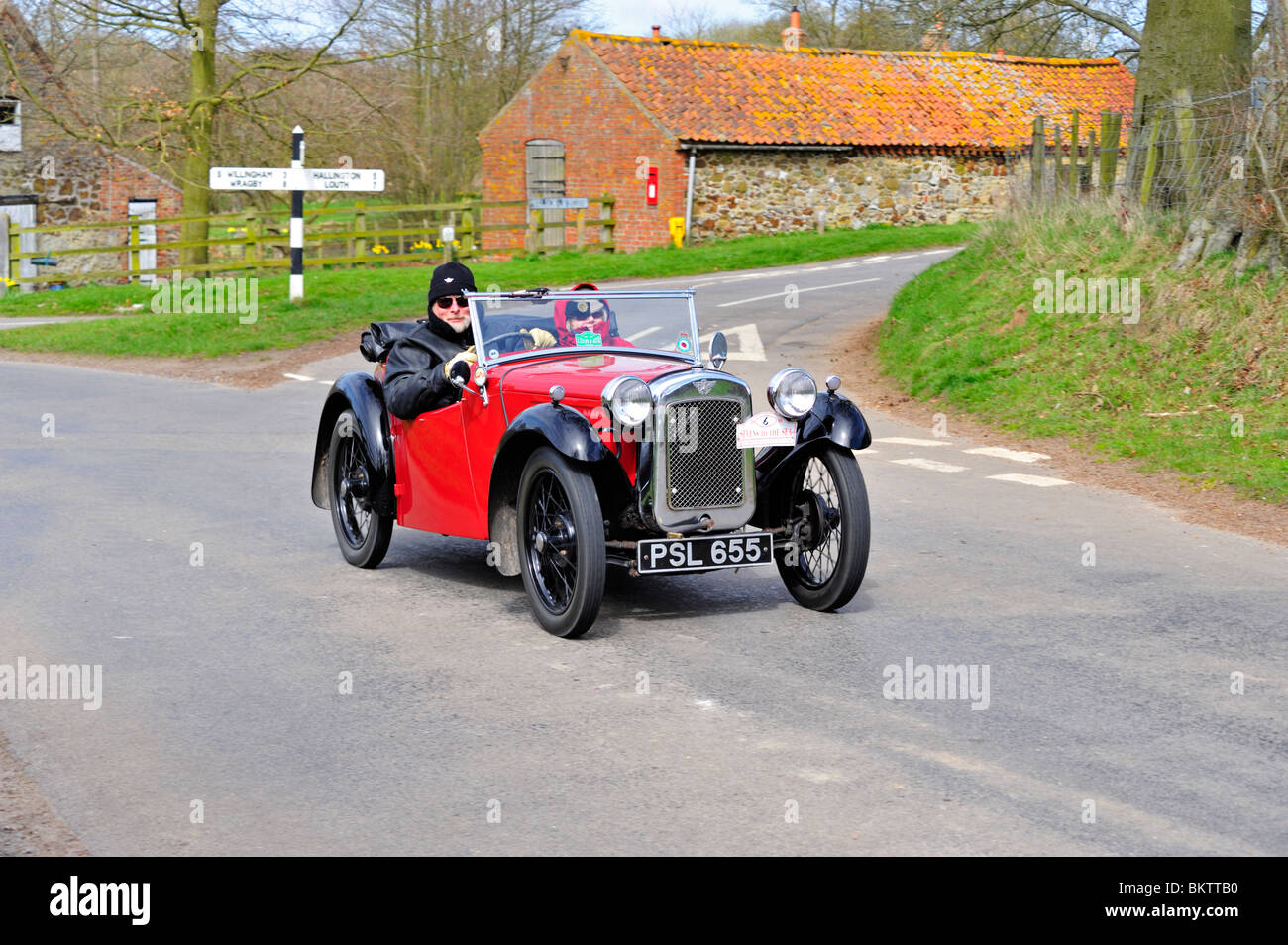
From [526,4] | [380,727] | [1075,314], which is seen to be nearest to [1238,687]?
[380,727]

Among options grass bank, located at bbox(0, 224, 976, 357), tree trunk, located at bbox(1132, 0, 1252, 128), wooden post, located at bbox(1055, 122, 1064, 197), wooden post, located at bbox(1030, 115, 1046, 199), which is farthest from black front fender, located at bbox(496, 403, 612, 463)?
grass bank, located at bbox(0, 224, 976, 357)

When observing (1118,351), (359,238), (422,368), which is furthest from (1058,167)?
(359,238)

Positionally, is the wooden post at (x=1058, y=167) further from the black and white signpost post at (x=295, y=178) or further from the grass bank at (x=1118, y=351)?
the black and white signpost post at (x=295, y=178)

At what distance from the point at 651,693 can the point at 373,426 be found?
10.6ft

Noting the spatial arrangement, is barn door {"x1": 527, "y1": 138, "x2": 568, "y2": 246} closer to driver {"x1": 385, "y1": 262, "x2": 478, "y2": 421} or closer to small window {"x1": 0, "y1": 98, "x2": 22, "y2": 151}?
small window {"x1": 0, "y1": 98, "x2": 22, "y2": 151}

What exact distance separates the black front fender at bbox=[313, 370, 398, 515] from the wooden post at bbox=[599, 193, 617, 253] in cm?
2869

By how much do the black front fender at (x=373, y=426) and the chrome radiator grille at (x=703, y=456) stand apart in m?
2.10

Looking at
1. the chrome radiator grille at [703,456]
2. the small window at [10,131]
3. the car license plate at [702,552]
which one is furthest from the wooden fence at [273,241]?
the car license plate at [702,552]

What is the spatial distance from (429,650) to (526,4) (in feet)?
149

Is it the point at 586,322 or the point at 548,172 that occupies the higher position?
the point at 548,172

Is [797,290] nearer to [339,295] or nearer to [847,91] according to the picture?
[339,295]

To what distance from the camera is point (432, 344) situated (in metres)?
8.58

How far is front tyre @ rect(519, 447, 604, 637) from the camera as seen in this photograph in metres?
6.77
